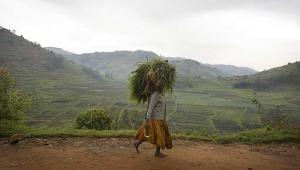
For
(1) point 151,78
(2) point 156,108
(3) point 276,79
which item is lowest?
(2) point 156,108

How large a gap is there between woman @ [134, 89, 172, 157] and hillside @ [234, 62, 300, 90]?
368 feet

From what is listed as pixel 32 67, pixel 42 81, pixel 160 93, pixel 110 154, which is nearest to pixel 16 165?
pixel 110 154

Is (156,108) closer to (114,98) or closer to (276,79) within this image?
(114,98)

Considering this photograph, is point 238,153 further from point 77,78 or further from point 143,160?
point 77,78

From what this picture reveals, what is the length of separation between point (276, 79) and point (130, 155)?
382 ft

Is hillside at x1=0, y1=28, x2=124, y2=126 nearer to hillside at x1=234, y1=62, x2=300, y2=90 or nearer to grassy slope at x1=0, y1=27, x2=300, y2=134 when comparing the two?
grassy slope at x1=0, y1=27, x2=300, y2=134

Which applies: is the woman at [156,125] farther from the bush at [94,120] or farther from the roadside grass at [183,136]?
the bush at [94,120]

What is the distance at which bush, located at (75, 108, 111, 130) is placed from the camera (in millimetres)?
12363

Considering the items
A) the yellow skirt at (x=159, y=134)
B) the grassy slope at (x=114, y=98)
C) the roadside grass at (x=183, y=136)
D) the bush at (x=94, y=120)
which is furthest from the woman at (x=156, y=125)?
the grassy slope at (x=114, y=98)

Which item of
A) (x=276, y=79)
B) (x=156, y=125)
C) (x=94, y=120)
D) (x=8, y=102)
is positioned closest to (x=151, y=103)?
(x=156, y=125)

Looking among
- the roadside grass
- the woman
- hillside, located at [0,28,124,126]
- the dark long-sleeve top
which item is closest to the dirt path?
the roadside grass

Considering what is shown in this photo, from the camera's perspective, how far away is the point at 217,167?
285 inches

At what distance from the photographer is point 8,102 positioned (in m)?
14.3

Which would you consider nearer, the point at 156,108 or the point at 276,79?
the point at 156,108
